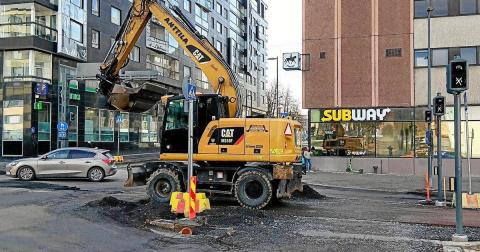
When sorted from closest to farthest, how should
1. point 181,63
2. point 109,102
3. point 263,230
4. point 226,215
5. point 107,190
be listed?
1. point 263,230
2. point 226,215
3. point 109,102
4. point 107,190
5. point 181,63

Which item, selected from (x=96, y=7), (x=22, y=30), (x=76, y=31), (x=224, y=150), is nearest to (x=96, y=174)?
(x=224, y=150)

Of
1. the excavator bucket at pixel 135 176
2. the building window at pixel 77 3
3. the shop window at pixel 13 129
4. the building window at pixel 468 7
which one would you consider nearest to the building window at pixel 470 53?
the building window at pixel 468 7

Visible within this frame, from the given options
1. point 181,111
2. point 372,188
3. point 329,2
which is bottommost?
point 372,188

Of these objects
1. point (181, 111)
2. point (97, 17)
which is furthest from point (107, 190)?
point (97, 17)

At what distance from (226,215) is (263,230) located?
Answer: 5.01 ft

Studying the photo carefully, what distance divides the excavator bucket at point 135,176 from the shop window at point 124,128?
3308 centimetres

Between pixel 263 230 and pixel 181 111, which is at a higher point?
pixel 181 111

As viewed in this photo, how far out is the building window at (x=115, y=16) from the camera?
154ft

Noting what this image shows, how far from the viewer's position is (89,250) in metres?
8.88

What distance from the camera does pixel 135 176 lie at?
619 inches

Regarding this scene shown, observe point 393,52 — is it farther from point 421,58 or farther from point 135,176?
point 135,176

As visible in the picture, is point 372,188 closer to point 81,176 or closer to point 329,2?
point 81,176

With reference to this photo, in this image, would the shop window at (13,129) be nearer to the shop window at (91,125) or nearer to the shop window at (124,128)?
the shop window at (91,125)

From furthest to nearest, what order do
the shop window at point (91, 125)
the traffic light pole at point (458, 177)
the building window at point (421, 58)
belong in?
the shop window at point (91, 125) < the building window at point (421, 58) < the traffic light pole at point (458, 177)
